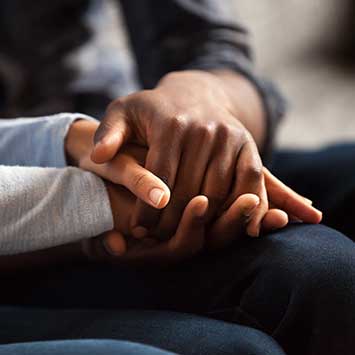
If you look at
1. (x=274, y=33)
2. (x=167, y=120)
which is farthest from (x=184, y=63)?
(x=274, y=33)

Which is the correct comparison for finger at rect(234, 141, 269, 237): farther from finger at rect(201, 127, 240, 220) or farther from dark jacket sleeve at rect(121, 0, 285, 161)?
dark jacket sleeve at rect(121, 0, 285, 161)

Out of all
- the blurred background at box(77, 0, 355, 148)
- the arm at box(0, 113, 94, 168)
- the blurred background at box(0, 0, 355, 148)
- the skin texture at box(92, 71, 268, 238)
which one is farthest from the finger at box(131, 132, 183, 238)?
the blurred background at box(77, 0, 355, 148)

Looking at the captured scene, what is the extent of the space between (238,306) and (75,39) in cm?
46

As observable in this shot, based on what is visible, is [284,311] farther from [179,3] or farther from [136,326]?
[179,3]

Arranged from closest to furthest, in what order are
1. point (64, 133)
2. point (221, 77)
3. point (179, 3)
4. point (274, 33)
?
1. point (64, 133)
2. point (221, 77)
3. point (179, 3)
4. point (274, 33)

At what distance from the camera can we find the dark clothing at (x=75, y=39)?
833 mm

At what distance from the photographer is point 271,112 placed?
29.7 inches

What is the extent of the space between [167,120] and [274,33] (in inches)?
35.2

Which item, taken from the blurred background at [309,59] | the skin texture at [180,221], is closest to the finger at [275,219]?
the skin texture at [180,221]

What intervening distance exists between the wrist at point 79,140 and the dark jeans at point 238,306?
4.3 inches

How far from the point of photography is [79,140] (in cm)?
59

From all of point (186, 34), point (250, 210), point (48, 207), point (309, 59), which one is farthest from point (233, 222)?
point (309, 59)

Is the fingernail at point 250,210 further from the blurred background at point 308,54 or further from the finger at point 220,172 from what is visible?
the blurred background at point 308,54

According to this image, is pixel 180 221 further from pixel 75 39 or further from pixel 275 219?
pixel 75 39
